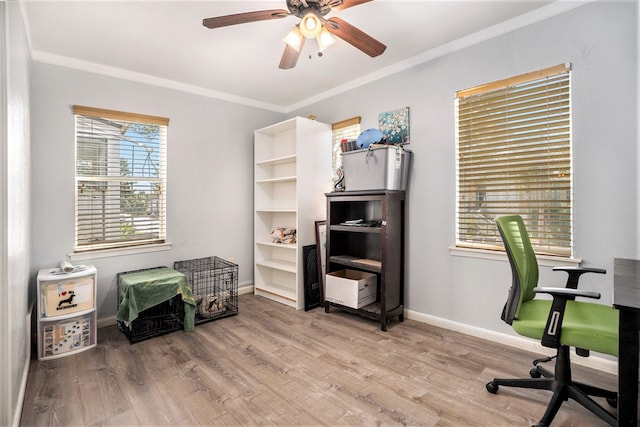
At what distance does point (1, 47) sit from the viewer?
1.48 m

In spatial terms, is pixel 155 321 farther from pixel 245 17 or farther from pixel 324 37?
pixel 324 37

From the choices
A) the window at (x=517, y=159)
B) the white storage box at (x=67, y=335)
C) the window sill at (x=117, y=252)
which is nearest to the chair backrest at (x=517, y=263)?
the window at (x=517, y=159)

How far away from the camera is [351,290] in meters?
3.13

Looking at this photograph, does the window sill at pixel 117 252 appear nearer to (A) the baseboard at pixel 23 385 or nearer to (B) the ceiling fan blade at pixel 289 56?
(A) the baseboard at pixel 23 385

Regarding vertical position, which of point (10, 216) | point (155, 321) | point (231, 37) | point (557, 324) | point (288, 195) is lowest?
point (155, 321)

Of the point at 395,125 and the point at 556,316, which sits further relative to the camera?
the point at 395,125

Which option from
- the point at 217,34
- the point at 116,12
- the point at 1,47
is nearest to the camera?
the point at 1,47

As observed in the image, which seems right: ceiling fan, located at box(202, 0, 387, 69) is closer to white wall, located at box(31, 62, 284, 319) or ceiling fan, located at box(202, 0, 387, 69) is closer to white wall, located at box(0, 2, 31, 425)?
white wall, located at box(0, 2, 31, 425)

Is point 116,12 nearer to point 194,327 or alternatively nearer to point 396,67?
point 396,67

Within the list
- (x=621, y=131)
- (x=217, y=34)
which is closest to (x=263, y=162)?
(x=217, y=34)

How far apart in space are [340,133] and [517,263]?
98.8 inches

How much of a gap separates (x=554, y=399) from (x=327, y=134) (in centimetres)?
307

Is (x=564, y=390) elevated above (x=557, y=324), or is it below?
below

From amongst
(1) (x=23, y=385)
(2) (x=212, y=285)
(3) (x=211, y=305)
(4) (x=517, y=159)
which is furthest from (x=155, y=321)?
(4) (x=517, y=159)
